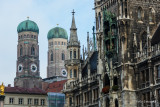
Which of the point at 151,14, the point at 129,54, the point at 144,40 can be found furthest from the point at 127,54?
the point at 151,14

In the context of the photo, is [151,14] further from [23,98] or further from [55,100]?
[55,100]

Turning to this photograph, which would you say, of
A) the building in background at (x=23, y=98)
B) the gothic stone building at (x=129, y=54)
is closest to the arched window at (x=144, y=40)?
the gothic stone building at (x=129, y=54)

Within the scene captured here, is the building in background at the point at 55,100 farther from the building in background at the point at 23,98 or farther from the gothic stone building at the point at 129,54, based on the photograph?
the gothic stone building at the point at 129,54

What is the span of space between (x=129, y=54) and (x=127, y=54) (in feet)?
1.18

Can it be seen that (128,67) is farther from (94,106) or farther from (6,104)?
(6,104)

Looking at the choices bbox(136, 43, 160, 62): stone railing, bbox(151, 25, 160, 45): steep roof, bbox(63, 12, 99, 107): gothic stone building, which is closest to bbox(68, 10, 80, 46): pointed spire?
bbox(63, 12, 99, 107): gothic stone building

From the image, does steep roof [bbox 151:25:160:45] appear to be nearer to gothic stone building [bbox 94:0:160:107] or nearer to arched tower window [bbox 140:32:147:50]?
gothic stone building [bbox 94:0:160:107]

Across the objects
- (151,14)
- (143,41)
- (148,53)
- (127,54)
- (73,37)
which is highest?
(73,37)

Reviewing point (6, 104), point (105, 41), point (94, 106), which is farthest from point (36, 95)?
point (105, 41)

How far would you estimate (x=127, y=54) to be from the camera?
73.5 meters

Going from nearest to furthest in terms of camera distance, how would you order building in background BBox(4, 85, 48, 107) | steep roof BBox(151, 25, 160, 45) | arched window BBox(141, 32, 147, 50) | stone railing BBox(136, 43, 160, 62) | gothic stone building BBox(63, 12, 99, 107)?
stone railing BBox(136, 43, 160, 62), steep roof BBox(151, 25, 160, 45), arched window BBox(141, 32, 147, 50), gothic stone building BBox(63, 12, 99, 107), building in background BBox(4, 85, 48, 107)

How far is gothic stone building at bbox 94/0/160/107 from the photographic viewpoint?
6944cm

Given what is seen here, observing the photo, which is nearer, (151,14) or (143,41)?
(143,41)

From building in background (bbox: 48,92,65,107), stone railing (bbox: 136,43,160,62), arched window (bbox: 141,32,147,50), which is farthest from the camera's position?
building in background (bbox: 48,92,65,107)
